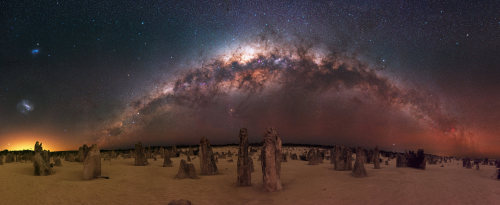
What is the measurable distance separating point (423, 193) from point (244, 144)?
9.87 metres

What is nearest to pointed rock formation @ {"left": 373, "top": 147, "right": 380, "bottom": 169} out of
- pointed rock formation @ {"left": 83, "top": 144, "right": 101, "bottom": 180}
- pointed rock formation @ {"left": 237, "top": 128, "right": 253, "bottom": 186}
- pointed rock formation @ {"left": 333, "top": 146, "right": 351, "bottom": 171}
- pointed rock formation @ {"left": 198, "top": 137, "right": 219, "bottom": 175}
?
pointed rock formation @ {"left": 333, "top": 146, "right": 351, "bottom": 171}

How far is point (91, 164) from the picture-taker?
19766 millimetres

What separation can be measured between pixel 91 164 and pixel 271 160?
13.4 metres

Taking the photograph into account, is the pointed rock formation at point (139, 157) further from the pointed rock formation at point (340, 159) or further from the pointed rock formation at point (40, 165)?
the pointed rock formation at point (340, 159)

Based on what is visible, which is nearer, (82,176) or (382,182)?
(382,182)

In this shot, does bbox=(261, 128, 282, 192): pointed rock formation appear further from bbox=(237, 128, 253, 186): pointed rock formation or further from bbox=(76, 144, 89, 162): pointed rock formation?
bbox=(76, 144, 89, 162): pointed rock formation

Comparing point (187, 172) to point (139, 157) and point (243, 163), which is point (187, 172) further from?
point (139, 157)

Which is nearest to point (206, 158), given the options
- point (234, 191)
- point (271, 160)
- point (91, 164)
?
point (234, 191)

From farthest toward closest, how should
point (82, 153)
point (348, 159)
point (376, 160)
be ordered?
point (82, 153) < point (376, 160) < point (348, 159)

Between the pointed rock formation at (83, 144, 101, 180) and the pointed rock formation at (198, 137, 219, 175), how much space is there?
7.57 metres

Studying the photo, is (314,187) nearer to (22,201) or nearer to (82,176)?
(22,201)

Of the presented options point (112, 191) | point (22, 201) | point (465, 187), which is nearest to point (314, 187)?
point (465, 187)

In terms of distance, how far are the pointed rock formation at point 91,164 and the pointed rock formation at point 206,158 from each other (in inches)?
298

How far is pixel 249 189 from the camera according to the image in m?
16.5
